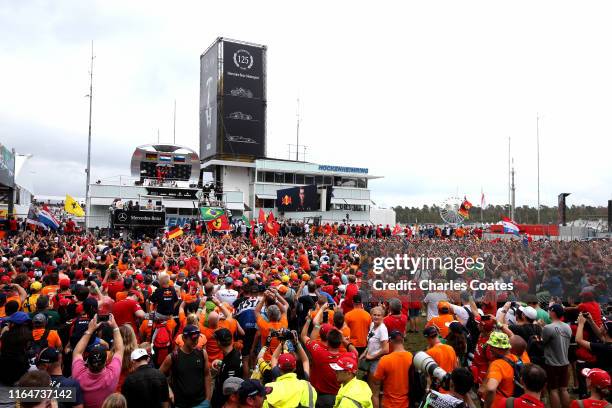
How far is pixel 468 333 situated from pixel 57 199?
10444 centimetres

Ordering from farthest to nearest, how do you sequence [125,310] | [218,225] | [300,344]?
[218,225] < [125,310] < [300,344]

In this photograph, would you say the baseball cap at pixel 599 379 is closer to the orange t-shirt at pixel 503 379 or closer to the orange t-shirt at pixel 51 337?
the orange t-shirt at pixel 503 379

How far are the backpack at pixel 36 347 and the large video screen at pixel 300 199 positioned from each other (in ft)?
110

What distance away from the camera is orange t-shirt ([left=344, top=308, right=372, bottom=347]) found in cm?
710

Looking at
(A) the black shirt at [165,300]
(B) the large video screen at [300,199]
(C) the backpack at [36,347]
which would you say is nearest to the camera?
(C) the backpack at [36,347]

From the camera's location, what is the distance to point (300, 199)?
41125 millimetres

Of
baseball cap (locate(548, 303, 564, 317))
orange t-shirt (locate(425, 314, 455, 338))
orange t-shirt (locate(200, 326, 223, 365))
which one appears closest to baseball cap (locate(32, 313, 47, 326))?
orange t-shirt (locate(200, 326, 223, 365))

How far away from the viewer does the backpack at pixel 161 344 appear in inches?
237

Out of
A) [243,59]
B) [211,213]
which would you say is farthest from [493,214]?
[211,213]

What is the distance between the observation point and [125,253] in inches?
552

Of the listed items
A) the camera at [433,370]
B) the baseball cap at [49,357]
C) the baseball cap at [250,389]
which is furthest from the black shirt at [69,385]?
the camera at [433,370]

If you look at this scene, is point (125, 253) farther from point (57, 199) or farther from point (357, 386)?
point (57, 199)

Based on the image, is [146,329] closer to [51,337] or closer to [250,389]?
[51,337]

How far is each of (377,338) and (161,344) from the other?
2.95 metres
